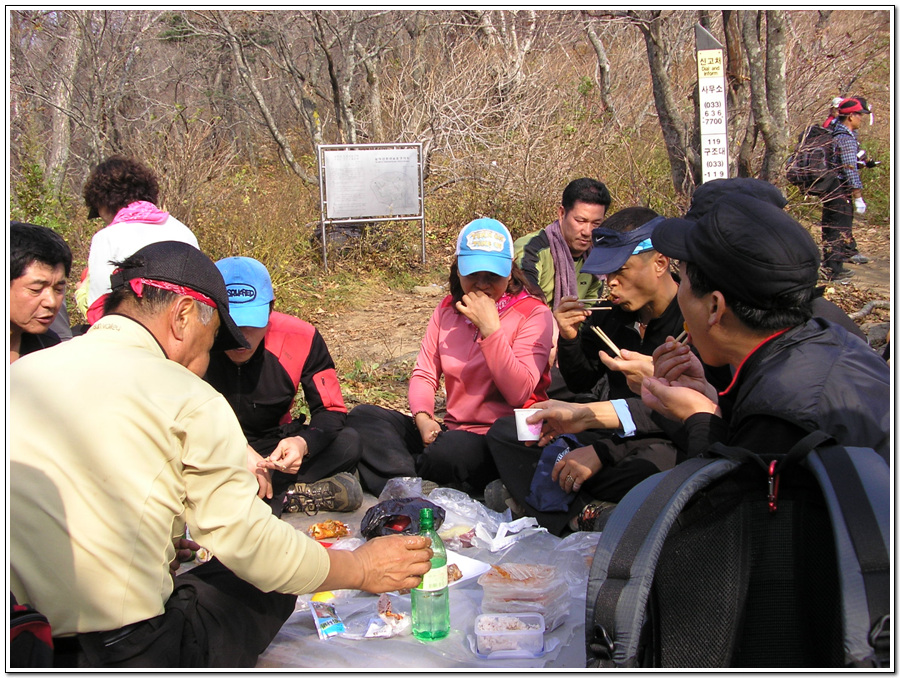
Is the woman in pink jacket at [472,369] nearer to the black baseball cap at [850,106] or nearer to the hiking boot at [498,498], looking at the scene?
the hiking boot at [498,498]

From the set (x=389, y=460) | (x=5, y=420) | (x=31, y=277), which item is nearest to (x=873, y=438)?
(x=5, y=420)

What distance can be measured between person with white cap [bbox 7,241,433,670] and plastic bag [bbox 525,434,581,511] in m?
1.44

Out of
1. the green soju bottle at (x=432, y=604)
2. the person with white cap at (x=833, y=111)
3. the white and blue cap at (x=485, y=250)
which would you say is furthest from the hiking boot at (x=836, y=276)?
the green soju bottle at (x=432, y=604)

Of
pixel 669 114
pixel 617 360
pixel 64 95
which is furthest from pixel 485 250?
pixel 64 95

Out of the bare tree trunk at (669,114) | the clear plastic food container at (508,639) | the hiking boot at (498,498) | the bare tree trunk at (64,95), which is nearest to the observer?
the clear plastic food container at (508,639)

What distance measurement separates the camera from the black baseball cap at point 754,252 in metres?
1.88

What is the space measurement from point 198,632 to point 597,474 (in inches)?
70.0

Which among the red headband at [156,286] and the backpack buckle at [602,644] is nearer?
the backpack buckle at [602,644]

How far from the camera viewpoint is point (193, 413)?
180 cm

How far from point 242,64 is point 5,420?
30.2 feet

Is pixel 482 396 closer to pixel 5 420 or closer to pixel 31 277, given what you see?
pixel 31 277

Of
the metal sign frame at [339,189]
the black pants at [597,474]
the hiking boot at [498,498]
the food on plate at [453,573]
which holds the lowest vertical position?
the food on plate at [453,573]

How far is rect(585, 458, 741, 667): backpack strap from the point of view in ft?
4.82

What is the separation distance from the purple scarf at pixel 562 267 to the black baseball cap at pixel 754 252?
286 centimetres
